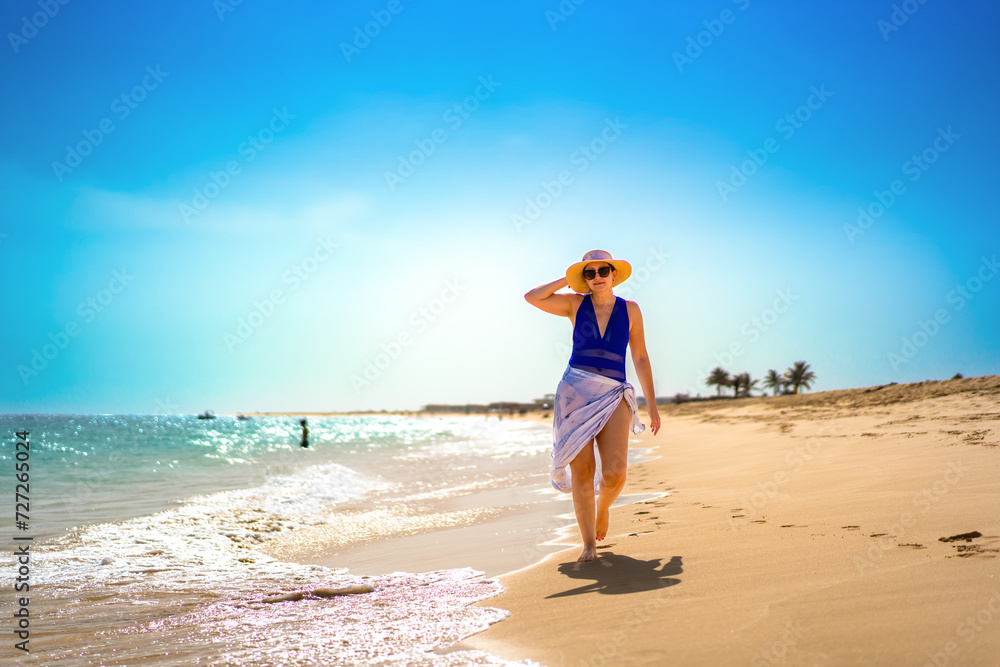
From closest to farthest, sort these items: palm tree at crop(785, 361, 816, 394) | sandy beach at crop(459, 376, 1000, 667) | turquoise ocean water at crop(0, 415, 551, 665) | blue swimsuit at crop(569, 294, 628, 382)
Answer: sandy beach at crop(459, 376, 1000, 667)
turquoise ocean water at crop(0, 415, 551, 665)
blue swimsuit at crop(569, 294, 628, 382)
palm tree at crop(785, 361, 816, 394)

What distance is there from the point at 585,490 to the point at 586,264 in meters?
1.57

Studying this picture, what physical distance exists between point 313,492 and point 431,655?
982cm

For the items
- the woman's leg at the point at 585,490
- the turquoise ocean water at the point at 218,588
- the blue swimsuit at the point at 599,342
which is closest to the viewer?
the turquoise ocean water at the point at 218,588

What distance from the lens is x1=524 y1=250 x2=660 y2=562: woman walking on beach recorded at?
425 cm

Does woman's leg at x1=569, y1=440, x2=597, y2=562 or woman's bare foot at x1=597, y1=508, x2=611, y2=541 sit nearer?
woman's leg at x1=569, y1=440, x2=597, y2=562

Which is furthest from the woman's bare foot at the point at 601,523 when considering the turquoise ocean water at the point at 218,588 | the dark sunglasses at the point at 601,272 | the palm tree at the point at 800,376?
the palm tree at the point at 800,376

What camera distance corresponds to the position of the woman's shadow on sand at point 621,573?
131 inches

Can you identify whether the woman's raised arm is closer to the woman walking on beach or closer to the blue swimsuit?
the woman walking on beach

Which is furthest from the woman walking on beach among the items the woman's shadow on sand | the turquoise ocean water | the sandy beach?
the turquoise ocean water

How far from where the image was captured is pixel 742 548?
379 cm

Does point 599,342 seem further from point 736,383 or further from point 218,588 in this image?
point 736,383

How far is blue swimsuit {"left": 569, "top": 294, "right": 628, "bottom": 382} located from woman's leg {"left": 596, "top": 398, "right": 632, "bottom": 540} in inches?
10.2

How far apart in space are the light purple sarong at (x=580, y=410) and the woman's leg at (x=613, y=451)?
0.06 meters

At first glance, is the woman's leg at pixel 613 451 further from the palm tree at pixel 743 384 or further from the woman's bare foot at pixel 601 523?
the palm tree at pixel 743 384
